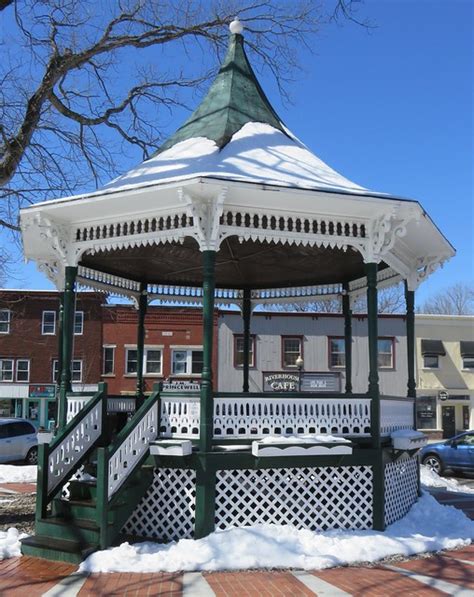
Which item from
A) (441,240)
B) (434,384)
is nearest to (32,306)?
(434,384)

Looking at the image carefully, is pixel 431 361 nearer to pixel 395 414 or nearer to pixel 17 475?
pixel 17 475

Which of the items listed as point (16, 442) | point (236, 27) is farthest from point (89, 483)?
point (16, 442)

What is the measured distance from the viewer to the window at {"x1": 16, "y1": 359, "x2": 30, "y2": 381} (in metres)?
36.4

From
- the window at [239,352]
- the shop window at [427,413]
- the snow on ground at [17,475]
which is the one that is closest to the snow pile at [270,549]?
the snow on ground at [17,475]

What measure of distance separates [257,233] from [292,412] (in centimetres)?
257

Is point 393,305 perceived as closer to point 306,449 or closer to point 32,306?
point 32,306

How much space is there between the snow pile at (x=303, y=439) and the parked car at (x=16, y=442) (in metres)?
14.9

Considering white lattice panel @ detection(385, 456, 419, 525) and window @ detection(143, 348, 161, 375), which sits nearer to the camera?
white lattice panel @ detection(385, 456, 419, 525)

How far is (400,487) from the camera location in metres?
10.0

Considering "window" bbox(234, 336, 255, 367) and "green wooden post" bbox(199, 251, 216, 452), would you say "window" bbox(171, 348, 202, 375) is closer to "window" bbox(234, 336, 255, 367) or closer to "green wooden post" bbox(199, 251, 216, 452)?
"window" bbox(234, 336, 255, 367)

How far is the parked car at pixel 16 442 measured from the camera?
2101cm

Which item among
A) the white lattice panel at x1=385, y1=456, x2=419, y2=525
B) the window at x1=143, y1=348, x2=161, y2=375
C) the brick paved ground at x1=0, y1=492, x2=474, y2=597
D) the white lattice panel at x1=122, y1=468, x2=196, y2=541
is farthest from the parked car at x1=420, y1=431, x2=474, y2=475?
the window at x1=143, y1=348, x2=161, y2=375

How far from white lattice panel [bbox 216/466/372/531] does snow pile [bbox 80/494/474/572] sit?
249mm

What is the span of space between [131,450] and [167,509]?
3.20 feet
